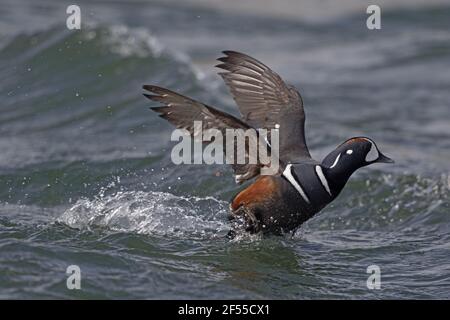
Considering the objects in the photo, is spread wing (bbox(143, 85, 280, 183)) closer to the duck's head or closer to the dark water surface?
the duck's head

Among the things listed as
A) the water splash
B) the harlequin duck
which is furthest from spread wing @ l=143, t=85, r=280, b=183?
the water splash

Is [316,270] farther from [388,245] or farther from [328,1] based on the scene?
[328,1]

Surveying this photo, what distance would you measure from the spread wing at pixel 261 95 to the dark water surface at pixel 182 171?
0.92m

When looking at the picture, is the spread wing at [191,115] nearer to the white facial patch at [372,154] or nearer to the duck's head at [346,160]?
the duck's head at [346,160]

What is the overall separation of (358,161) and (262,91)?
1116mm

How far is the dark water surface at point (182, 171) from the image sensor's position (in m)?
8.02

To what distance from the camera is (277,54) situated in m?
18.9

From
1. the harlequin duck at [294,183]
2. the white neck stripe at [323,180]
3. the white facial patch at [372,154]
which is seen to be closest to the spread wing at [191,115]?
the harlequin duck at [294,183]

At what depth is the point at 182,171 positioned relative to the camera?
35.5 ft

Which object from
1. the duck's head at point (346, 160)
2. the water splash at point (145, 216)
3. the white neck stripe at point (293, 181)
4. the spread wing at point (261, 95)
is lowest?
the water splash at point (145, 216)

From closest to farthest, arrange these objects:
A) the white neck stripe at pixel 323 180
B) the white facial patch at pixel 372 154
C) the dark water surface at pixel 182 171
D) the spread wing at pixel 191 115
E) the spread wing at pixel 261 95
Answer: the spread wing at pixel 191 115, the dark water surface at pixel 182 171, the white neck stripe at pixel 323 180, the white facial patch at pixel 372 154, the spread wing at pixel 261 95
